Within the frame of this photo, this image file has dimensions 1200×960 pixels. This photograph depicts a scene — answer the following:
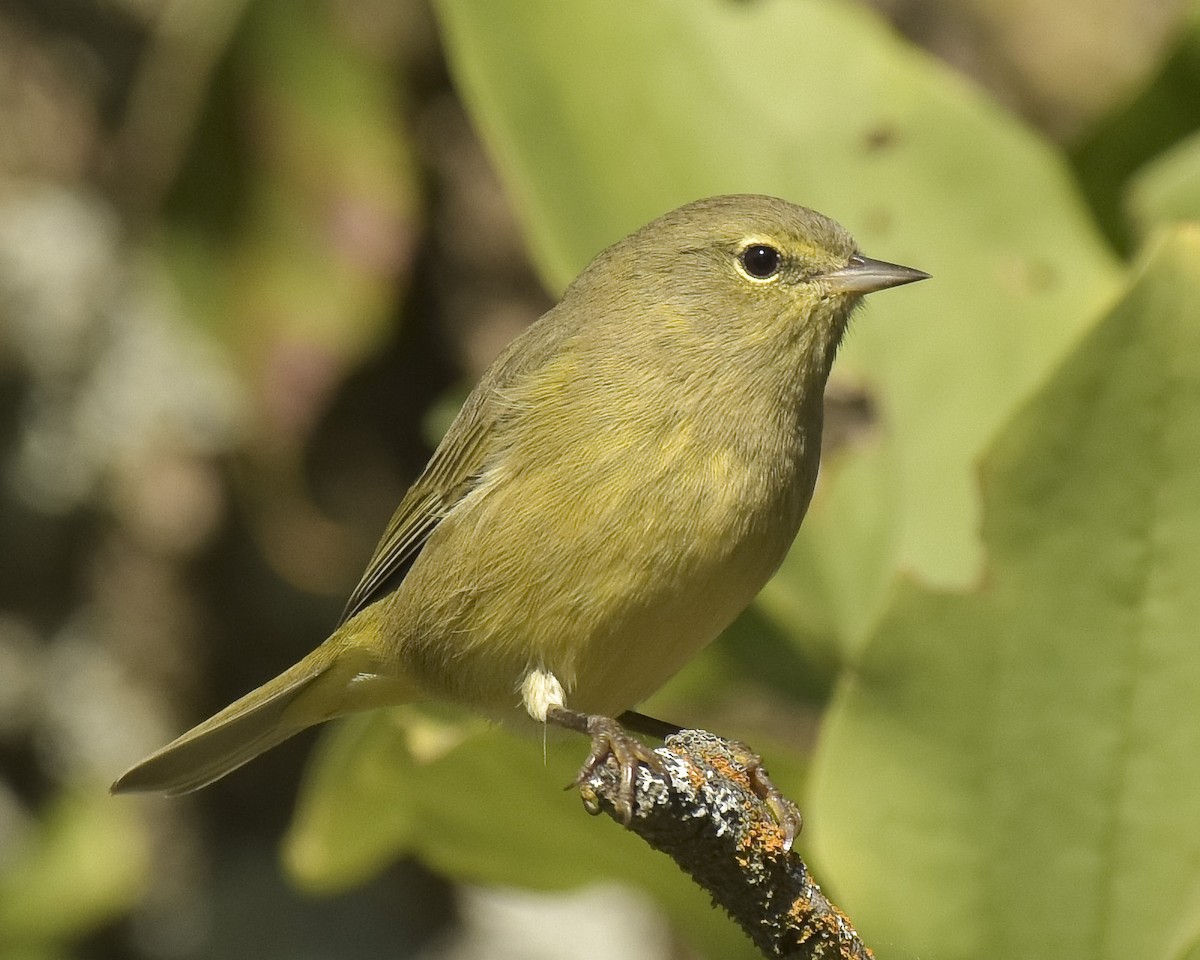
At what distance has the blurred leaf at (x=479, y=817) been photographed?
9.16 ft

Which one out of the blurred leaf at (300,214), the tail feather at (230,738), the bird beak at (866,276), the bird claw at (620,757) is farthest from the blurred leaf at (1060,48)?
the bird claw at (620,757)

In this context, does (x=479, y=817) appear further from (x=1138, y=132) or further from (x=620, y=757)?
Answer: (x=1138, y=132)

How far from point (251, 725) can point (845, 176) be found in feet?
5.53

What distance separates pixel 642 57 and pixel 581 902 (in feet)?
10.1

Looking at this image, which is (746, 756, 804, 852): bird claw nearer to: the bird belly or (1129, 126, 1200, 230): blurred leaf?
the bird belly

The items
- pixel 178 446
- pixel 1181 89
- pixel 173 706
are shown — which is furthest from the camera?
pixel 173 706

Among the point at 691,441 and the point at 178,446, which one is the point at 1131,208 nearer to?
the point at 691,441

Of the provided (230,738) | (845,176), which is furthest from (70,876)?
(845,176)

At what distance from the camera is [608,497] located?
2.56m

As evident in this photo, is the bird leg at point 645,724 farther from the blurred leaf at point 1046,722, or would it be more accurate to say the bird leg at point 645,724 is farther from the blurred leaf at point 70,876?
the blurred leaf at point 70,876

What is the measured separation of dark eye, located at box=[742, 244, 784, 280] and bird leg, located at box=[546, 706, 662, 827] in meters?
0.88

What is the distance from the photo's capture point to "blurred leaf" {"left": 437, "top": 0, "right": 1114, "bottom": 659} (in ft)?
11.0

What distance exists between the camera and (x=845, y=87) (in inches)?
139

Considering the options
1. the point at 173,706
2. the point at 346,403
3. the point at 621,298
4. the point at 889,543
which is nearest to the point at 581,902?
the point at 173,706
